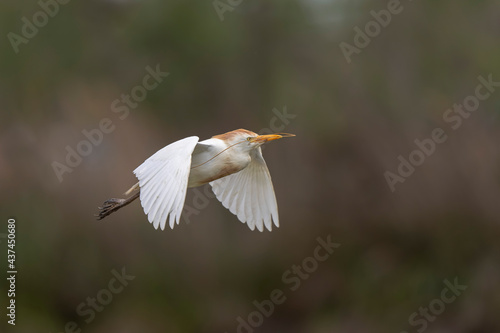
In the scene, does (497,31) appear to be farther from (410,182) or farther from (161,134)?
(161,134)

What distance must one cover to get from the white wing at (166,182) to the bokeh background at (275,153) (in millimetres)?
3020

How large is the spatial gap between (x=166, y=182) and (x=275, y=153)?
3394 mm

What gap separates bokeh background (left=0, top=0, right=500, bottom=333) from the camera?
5602 mm

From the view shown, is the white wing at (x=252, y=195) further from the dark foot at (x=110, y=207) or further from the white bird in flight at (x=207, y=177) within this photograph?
the dark foot at (x=110, y=207)

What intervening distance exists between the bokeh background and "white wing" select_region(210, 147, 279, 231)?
7.55ft

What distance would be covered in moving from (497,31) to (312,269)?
244cm

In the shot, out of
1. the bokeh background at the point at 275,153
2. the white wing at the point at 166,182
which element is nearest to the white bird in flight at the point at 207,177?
the white wing at the point at 166,182

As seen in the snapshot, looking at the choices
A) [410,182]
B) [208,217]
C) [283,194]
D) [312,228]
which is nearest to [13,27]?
[208,217]

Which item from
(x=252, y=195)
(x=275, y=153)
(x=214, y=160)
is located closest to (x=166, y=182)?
(x=214, y=160)

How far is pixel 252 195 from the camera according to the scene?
3.23 m

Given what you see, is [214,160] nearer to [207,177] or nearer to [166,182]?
[207,177]

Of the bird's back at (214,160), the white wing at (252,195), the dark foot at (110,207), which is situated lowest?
the white wing at (252,195)

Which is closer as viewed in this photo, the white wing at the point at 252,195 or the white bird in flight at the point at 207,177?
the white bird in flight at the point at 207,177

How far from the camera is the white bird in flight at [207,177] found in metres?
2.35
